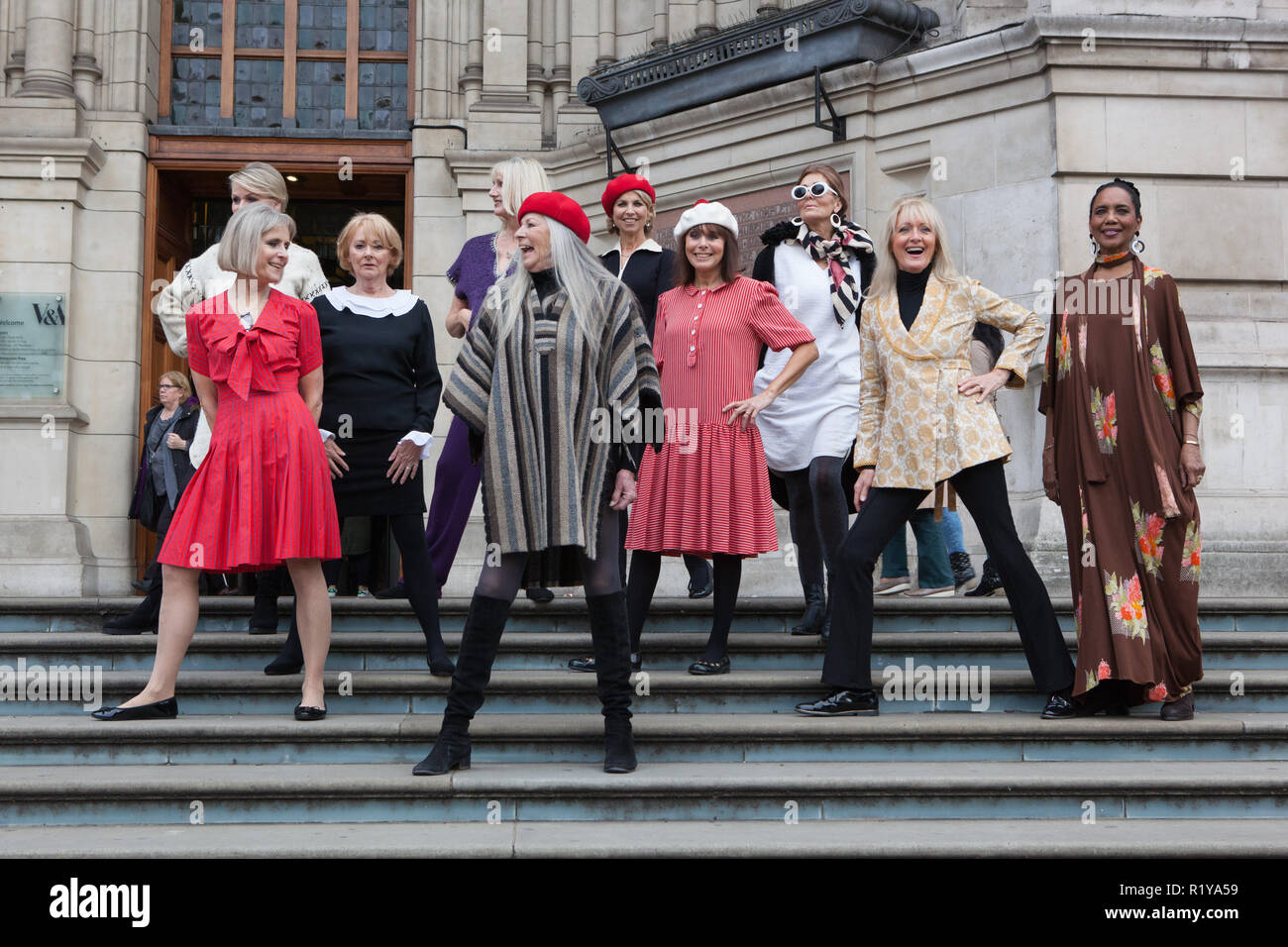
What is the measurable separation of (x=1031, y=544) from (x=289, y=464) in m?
4.57

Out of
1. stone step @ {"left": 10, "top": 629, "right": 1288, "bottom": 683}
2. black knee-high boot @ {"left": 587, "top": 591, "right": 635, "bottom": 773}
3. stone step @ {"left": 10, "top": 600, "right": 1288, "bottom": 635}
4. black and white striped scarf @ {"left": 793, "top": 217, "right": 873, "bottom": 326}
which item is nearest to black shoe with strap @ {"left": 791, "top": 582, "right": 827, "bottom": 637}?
stone step @ {"left": 10, "top": 629, "right": 1288, "bottom": 683}

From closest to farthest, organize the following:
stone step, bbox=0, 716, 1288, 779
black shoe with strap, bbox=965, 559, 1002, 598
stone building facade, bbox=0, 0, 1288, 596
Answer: stone step, bbox=0, 716, 1288, 779 → black shoe with strap, bbox=965, 559, 1002, 598 → stone building facade, bbox=0, 0, 1288, 596

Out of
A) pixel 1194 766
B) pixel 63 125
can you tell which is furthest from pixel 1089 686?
pixel 63 125

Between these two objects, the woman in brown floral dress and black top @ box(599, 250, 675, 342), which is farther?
black top @ box(599, 250, 675, 342)

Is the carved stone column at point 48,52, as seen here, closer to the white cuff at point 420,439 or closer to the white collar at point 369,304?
the white collar at point 369,304

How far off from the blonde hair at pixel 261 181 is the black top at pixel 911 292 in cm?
A: 262

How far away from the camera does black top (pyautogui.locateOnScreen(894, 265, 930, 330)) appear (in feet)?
17.0

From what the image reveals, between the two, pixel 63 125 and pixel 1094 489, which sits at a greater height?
pixel 63 125

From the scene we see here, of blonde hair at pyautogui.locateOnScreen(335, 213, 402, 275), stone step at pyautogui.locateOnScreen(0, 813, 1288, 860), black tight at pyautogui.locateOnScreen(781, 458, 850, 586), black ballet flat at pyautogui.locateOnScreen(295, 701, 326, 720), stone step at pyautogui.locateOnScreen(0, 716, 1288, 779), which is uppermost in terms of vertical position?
blonde hair at pyautogui.locateOnScreen(335, 213, 402, 275)

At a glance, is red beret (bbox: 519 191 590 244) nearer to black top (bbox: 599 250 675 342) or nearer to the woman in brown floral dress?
black top (bbox: 599 250 675 342)

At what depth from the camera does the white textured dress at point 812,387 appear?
220 inches

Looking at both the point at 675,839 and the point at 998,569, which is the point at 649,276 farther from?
the point at 675,839

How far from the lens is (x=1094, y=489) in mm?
5043
